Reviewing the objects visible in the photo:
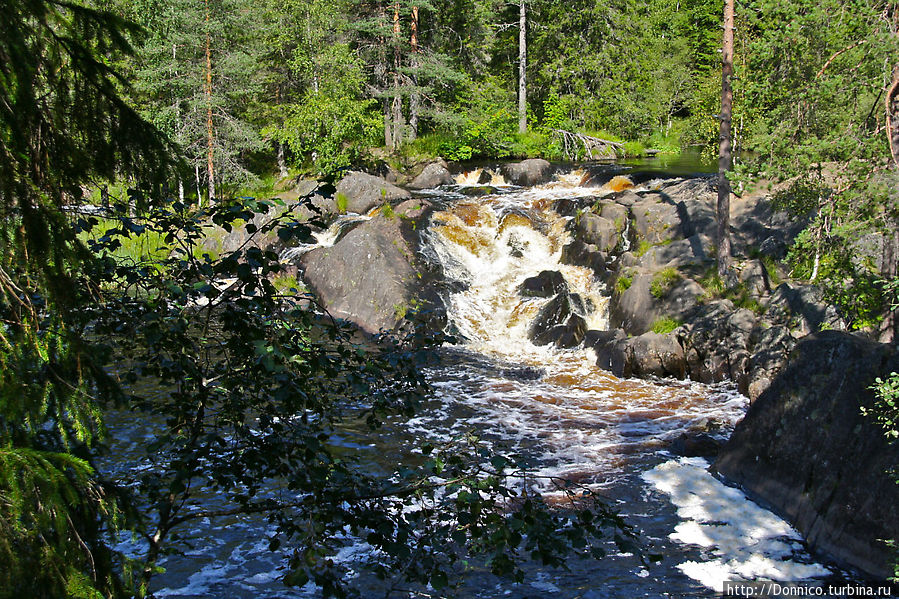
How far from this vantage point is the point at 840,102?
31.0ft

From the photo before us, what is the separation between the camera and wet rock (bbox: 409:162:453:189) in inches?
1093

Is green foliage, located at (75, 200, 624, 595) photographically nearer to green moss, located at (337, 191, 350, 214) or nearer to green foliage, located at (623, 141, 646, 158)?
green moss, located at (337, 191, 350, 214)

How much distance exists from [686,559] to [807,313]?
7.65m

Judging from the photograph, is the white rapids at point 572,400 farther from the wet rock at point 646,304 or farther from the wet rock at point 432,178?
the wet rock at point 432,178

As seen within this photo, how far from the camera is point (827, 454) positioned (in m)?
8.46

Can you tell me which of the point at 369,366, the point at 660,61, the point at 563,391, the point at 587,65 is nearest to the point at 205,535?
the point at 369,366

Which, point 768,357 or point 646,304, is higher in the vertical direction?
point 646,304

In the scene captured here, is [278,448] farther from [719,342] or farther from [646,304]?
[646,304]

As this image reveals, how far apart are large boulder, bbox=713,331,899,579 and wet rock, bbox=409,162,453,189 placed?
63.7 ft

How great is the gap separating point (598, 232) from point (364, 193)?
29.7 ft

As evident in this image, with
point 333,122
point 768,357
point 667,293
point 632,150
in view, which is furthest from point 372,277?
point 632,150

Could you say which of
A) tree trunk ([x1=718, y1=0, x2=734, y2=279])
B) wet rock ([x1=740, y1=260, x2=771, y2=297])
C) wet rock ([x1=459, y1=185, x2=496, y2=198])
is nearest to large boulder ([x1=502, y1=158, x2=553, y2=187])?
wet rock ([x1=459, y1=185, x2=496, y2=198])

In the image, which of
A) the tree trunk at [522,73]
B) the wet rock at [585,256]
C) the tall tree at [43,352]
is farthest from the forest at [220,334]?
the tree trunk at [522,73]

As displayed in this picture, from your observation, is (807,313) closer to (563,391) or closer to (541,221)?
(563,391)
